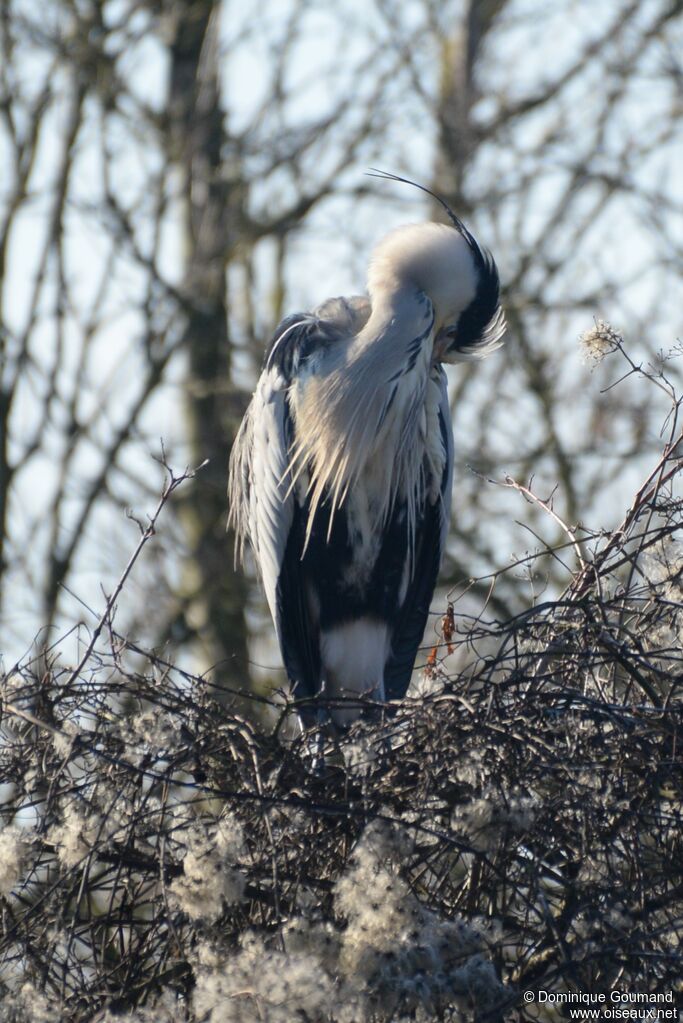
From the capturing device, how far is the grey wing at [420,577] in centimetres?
364

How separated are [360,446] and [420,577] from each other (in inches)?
19.6

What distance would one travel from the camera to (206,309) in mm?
7629

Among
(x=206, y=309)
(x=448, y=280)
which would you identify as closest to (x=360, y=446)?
(x=448, y=280)

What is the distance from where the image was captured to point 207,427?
25.7ft

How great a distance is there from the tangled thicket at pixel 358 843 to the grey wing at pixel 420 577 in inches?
52.6

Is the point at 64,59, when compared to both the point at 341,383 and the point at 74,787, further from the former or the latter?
the point at 74,787

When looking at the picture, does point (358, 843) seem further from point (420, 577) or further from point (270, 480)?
point (420, 577)

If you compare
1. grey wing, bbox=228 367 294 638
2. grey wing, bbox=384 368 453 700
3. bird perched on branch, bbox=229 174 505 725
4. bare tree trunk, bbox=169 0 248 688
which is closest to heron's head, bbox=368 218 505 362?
bird perched on branch, bbox=229 174 505 725

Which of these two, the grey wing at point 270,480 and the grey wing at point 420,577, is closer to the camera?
the grey wing at point 270,480

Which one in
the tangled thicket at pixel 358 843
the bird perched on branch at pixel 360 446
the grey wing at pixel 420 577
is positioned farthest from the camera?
the grey wing at pixel 420 577

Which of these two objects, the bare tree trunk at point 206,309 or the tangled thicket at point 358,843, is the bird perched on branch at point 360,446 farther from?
the bare tree trunk at point 206,309

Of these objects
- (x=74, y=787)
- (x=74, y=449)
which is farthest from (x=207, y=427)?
(x=74, y=787)

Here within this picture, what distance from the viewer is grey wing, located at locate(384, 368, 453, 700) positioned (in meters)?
3.64

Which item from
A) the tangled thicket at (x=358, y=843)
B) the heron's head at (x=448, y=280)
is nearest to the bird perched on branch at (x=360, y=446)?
the heron's head at (x=448, y=280)
